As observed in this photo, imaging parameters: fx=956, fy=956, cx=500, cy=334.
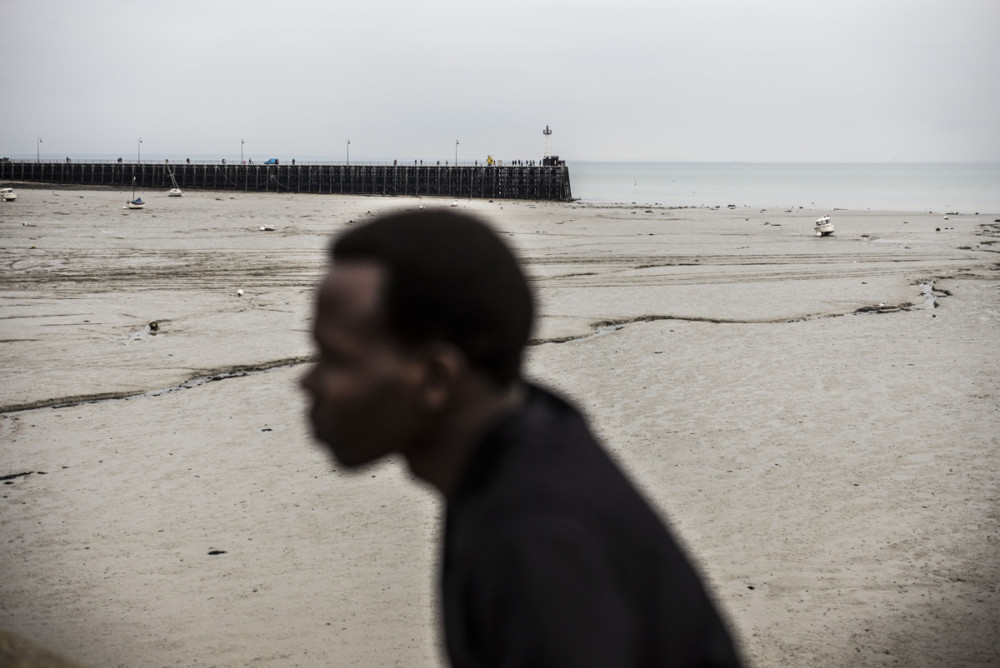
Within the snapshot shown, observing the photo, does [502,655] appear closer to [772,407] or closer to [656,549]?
[656,549]

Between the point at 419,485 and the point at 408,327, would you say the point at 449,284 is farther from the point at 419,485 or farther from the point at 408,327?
the point at 419,485

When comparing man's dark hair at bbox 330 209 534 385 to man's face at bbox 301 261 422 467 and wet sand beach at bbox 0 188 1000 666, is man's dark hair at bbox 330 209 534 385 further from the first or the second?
wet sand beach at bbox 0 188 1000 666

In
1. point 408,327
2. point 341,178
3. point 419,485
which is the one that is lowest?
point 419,485

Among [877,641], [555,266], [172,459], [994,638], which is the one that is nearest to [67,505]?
[172,459]

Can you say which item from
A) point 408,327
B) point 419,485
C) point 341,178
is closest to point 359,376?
point 408,327

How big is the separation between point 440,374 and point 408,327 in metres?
0.07

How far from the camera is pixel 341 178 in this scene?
7606 centimetres

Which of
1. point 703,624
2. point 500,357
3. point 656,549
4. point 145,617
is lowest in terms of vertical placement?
point 145,617

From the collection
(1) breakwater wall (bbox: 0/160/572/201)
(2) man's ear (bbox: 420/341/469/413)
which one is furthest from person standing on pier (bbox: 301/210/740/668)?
(1) breakwater wall (bbox: 0/160/572/201)

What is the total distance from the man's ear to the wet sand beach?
3.82m

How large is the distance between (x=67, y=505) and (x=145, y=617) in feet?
6.47

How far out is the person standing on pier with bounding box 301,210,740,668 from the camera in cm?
101

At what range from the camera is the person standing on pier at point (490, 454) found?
3.32ft

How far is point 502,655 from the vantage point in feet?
3.33
